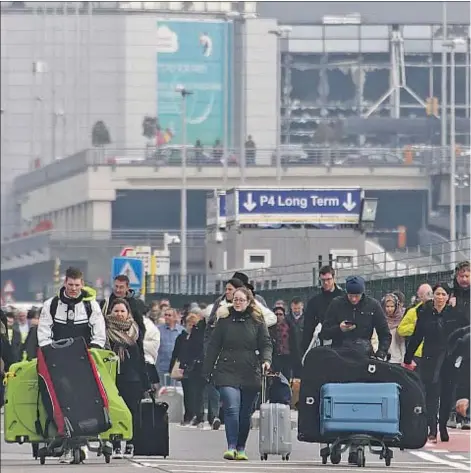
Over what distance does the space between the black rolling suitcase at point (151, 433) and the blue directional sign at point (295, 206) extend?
175 ft

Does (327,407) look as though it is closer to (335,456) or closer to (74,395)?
(335,456)

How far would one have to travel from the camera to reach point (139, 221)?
→ 413ft

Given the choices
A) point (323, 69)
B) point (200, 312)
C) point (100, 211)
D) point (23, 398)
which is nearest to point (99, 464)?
point (23, 398)

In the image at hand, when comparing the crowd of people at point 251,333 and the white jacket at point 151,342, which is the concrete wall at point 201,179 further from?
the white jacket at point 151,342

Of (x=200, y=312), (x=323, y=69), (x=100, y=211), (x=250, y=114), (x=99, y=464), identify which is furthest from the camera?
(x=323, y=69)

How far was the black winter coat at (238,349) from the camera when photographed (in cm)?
1870

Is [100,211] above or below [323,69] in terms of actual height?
below

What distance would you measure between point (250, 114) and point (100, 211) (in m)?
22.6

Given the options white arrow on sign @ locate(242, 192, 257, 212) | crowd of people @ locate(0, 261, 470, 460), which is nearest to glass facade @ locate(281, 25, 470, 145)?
white arrow on sign @ locate(242, 192, 257, 212)

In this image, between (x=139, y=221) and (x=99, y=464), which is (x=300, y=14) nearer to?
(x=139, y=221)

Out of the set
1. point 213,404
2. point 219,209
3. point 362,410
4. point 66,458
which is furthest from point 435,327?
point 219,209

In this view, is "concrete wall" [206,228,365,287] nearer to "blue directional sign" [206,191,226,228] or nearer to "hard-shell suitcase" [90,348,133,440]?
"blue directional sign" [206,191,226,228]

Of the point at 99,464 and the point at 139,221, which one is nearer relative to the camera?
the point at 99,464

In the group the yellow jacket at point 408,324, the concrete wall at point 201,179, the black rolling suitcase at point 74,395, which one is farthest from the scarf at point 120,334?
the concrete wall at point 201,179
